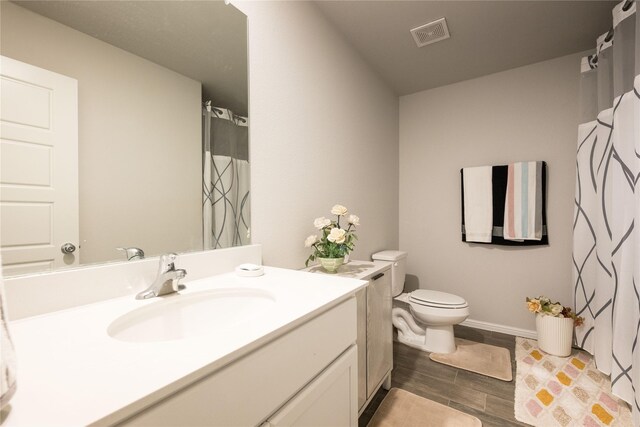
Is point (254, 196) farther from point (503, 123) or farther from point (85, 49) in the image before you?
point (503, 123)

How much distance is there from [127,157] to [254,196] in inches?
20.2

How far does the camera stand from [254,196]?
4.11 feet

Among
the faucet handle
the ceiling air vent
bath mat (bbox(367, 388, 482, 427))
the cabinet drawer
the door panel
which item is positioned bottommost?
bath mat (bbox(367, 388, 482, 427))

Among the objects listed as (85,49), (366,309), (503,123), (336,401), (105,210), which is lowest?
(336,401)

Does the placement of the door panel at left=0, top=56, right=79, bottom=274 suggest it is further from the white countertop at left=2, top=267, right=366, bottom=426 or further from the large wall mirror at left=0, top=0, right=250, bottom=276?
the white countertop at left=2, top=267, right=366, bottom=426

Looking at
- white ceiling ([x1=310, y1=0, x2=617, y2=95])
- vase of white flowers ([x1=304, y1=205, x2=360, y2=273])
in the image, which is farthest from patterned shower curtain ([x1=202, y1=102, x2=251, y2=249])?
white ceiling ([x1=310, y1=0, x2=617, y2=95])

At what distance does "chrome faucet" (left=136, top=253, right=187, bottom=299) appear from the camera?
796mm

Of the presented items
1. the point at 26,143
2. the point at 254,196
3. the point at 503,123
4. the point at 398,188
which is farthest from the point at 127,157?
the point at 503,123

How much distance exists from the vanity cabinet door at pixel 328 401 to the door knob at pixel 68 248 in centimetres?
66

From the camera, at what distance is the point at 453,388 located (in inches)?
64.9

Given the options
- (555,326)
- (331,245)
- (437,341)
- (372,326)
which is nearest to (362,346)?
(372,326)

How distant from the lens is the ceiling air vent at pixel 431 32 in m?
1.80

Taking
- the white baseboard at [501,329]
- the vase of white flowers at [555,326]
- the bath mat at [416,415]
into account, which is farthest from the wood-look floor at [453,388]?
the white baseboard at [501,329]

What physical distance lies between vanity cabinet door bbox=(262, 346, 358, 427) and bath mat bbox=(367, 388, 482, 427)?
1.78 ft
